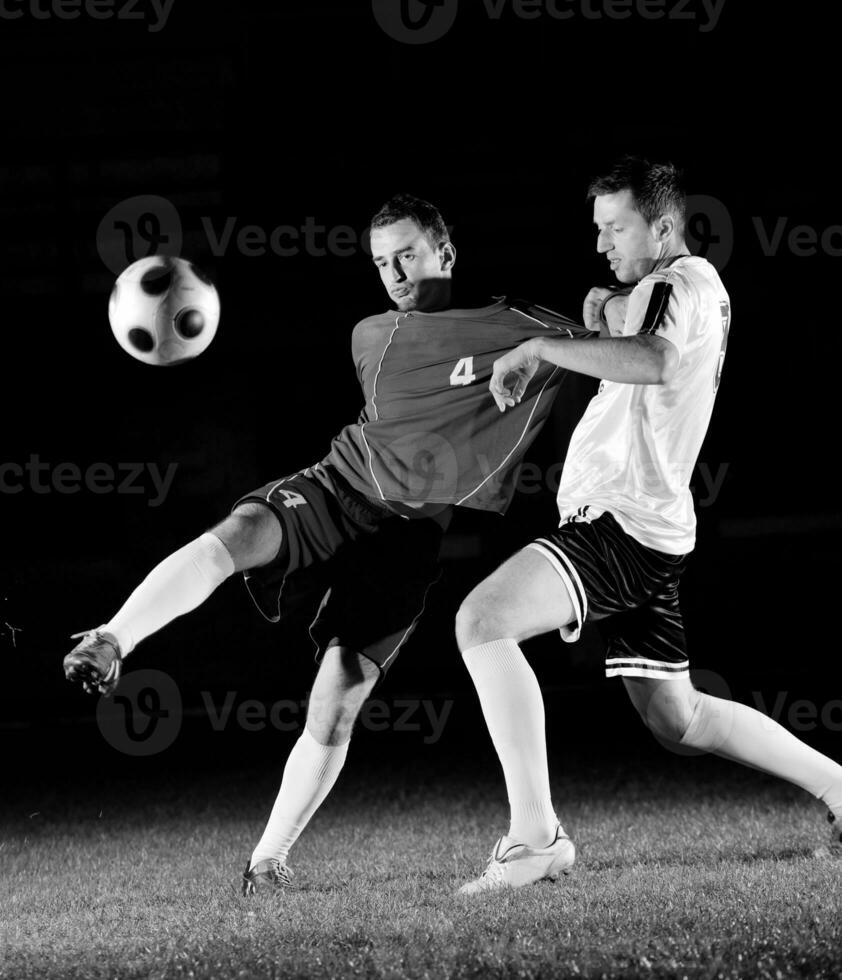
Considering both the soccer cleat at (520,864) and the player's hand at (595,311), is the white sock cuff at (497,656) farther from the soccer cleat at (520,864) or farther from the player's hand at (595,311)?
the player's hand at (595,311)

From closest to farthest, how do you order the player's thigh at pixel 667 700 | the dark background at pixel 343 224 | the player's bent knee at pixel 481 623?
the player's bent knee at pixel 481 623
the player's thigh at pixel 667 700
the dark background at pixel 343 224

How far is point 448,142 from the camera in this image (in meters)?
12.6

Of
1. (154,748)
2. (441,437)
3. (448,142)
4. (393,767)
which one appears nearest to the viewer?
(441,437)

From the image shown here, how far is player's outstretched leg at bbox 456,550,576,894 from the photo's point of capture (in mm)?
3553

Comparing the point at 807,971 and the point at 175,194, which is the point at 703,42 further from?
the point at 807,971

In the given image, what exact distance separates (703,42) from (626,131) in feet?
4.45

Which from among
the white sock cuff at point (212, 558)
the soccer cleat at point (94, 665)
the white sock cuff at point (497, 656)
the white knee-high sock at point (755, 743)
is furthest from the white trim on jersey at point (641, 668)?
the soccer cleat at point (94, 665)

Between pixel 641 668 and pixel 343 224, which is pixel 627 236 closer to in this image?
pixel 641 668

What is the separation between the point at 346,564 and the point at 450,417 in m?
0.58

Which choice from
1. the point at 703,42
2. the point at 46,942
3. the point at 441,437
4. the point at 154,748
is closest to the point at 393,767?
the point at 154,748

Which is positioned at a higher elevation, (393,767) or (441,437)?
(441,437)

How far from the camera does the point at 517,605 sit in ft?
11.6

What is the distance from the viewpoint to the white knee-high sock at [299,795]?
4.10m

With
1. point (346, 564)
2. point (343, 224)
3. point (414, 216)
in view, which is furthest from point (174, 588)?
point (343, 224)
